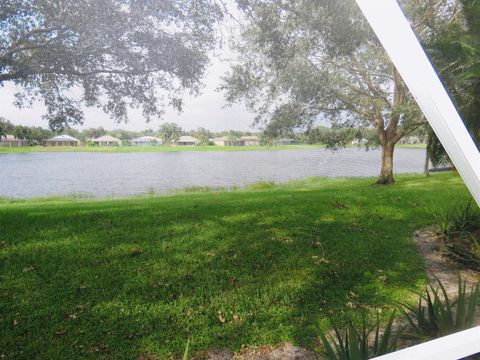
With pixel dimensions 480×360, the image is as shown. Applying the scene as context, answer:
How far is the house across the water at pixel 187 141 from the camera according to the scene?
4.92ft

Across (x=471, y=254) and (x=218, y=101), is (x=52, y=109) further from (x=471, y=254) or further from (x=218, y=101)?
(x=471, y=254)

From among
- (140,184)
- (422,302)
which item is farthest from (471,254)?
(140,184)

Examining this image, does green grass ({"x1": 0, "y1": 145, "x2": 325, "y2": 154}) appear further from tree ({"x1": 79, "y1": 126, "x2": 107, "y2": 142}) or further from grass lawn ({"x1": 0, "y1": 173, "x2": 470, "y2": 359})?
grass lawn ({"x1": 0, "y1": 173, "x2": 470, "y2": 359})

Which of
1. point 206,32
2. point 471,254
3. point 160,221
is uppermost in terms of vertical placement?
point 206,32

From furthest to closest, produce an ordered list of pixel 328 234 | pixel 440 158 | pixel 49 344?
1. pixel 440 158
2. pixel 328 234
3. pixel 49 344

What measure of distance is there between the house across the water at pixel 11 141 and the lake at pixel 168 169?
0.05 metres

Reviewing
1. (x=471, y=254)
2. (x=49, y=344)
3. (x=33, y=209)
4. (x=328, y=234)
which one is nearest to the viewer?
(x=49, y=344)

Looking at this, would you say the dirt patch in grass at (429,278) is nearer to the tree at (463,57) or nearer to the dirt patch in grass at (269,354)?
the dirt patch in grass at (269,354)

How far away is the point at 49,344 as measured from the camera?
3.73 ft

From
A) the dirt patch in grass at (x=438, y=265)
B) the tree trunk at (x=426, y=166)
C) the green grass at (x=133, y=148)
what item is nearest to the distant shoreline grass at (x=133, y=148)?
the green grass at (x=133, y=148)

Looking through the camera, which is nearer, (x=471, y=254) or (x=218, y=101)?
(x=218, y=101)

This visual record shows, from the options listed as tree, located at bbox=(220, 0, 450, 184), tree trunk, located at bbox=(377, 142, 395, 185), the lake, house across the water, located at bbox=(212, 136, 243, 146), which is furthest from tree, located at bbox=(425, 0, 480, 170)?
house across the water, located at bbox=(212, 136, 243, 146)

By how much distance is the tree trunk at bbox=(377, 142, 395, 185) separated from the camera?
1826 mm

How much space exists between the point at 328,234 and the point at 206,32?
1253 millimetres
